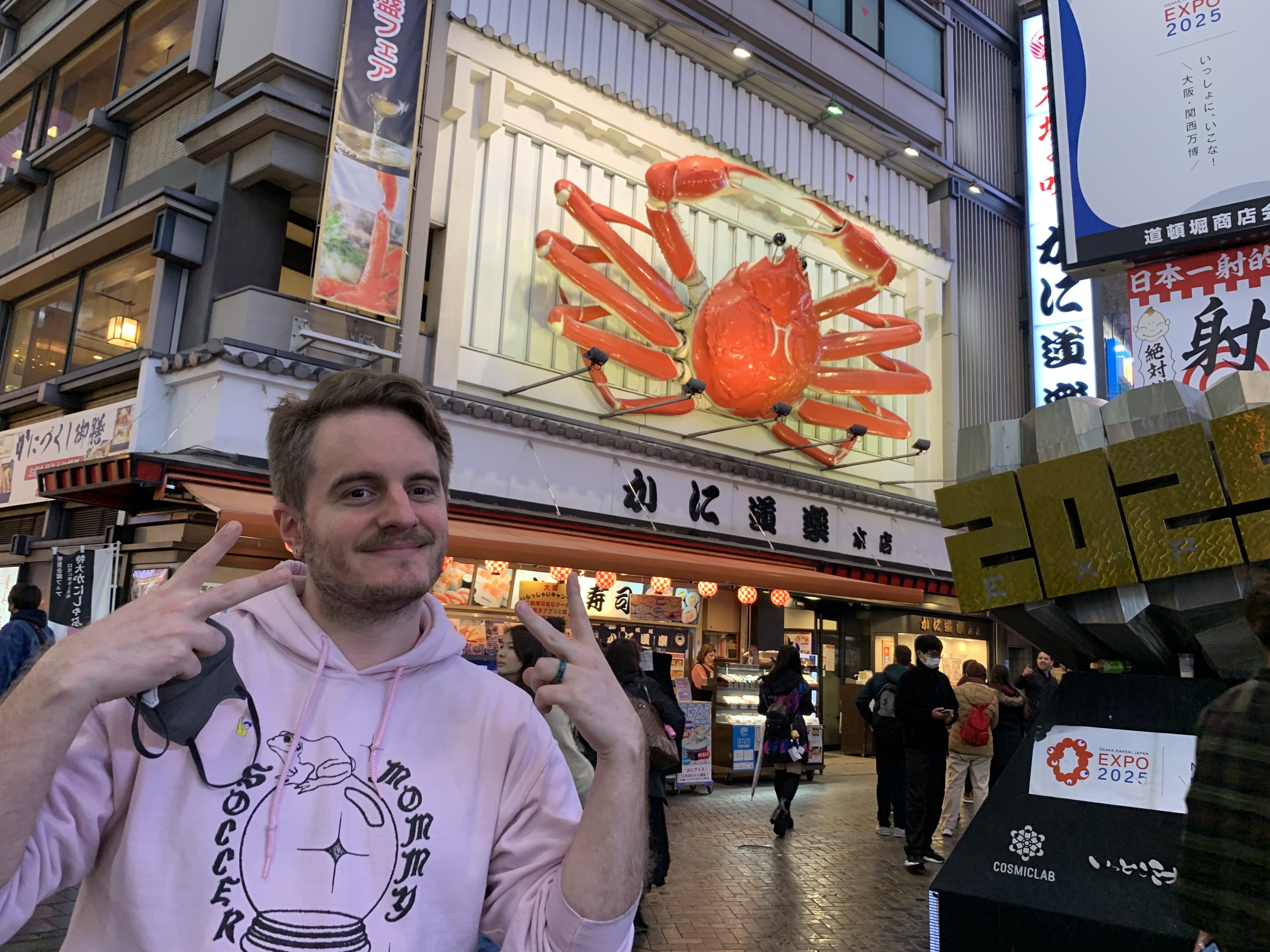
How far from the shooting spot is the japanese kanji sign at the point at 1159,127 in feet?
18.6

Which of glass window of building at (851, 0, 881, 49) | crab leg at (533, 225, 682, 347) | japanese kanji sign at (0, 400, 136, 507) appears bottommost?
japanese kanji sign at (0, 400, 136, 507)

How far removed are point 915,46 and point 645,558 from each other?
1157cm

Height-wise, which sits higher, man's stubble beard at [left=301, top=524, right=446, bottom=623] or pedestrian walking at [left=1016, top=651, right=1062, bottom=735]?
man's stubble beard at [left=301, top=524, right=446, bottom=623]

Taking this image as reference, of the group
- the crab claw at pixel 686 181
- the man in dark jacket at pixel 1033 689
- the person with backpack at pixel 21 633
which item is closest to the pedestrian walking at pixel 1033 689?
the man in dark jacket at pixel 1033 689

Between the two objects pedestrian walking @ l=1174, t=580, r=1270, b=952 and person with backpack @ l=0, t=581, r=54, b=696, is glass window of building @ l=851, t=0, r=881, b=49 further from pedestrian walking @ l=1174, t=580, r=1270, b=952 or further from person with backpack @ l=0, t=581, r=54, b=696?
pedestrian walking @ l=1174, t=580, r=1270, b=952

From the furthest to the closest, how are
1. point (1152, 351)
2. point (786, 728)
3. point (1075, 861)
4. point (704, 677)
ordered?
point (704, 677) < point (786, 728) < point (1152, 351) < point (1075, 861)

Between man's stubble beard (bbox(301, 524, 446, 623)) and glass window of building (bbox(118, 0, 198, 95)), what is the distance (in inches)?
429

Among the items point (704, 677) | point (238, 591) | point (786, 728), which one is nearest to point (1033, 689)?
point (786, 728)

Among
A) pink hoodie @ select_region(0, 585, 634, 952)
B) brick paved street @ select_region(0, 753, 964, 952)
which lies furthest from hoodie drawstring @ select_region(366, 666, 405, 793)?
brick paved street @ select_region(0, 753, 964, 952)

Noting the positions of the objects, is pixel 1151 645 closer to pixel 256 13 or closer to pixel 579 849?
pixel 579 849

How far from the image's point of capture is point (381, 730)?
4.51 feet

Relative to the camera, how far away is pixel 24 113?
1353 cm

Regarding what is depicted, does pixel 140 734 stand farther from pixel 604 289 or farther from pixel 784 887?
pixel 604 289

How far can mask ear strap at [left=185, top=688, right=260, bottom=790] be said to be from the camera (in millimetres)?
1241
